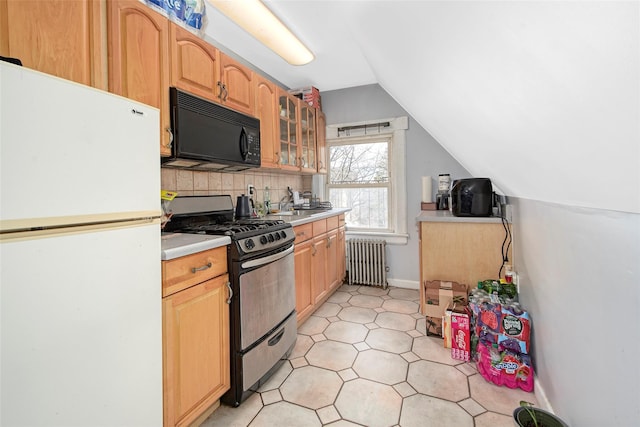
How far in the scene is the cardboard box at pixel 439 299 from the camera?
2.11m

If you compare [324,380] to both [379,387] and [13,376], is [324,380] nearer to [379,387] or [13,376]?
[379,387]

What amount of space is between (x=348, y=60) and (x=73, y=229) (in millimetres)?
2718

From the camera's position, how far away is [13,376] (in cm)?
72

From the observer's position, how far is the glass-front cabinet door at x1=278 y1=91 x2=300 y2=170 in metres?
2.77

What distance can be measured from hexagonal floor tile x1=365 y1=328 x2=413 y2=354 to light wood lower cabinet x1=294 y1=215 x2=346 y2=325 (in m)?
0.60

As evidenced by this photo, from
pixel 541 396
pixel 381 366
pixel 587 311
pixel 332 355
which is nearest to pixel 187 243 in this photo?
pixel 332 355

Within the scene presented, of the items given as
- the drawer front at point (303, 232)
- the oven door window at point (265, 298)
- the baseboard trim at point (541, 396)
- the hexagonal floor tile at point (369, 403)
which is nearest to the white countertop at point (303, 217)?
the drawer front at point (303, 232)

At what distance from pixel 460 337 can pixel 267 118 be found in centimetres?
233

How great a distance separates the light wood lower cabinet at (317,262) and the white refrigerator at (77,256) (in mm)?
1304

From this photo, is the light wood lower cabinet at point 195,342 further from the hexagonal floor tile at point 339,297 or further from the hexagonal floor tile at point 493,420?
the hexagonal floor tile at point 339,297

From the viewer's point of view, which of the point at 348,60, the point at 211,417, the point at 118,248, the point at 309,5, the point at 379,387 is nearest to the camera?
the point at 118,248

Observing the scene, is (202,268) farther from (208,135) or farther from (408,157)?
(408,157)

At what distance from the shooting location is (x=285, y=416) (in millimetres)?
1466

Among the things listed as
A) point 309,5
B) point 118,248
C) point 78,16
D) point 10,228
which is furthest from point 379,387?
point 309,5
